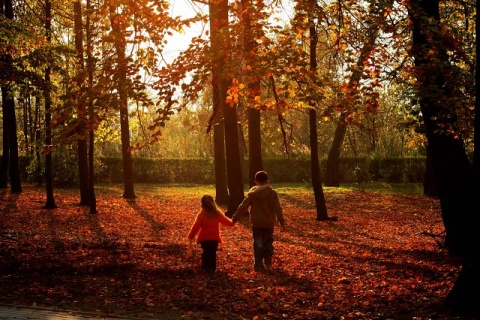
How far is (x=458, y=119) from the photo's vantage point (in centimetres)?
1024

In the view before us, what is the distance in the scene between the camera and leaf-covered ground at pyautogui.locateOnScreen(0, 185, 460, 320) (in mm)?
8719

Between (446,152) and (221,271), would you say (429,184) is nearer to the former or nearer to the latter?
(446,152)

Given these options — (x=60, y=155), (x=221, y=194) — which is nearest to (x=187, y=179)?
(x=60, y=155)

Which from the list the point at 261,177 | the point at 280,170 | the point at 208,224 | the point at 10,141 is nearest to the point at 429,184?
the point at 280,170

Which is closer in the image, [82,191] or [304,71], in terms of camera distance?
[304,71]

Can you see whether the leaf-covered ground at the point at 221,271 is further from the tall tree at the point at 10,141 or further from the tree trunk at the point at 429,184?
the tree trunk at the point at 429,184

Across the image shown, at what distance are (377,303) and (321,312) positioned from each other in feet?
3.23

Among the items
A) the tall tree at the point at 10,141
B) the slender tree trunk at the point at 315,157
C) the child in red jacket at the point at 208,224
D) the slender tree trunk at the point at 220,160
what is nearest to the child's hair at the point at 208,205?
the child in red jacket at the point at 208,224

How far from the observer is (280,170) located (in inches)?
1785

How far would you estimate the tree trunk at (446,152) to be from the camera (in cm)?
784

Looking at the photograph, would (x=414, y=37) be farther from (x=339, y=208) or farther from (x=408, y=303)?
(x=339, y=208)

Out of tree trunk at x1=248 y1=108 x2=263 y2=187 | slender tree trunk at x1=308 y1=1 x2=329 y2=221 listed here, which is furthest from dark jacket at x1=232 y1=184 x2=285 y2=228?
tree trunk at x1=248 y1=108 x2=263 y2=187

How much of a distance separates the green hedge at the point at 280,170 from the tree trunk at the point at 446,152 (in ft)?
102

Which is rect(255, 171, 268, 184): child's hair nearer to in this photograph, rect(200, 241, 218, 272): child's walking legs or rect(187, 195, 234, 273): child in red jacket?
rect(187, 195, 234, 273): child in red jacket
